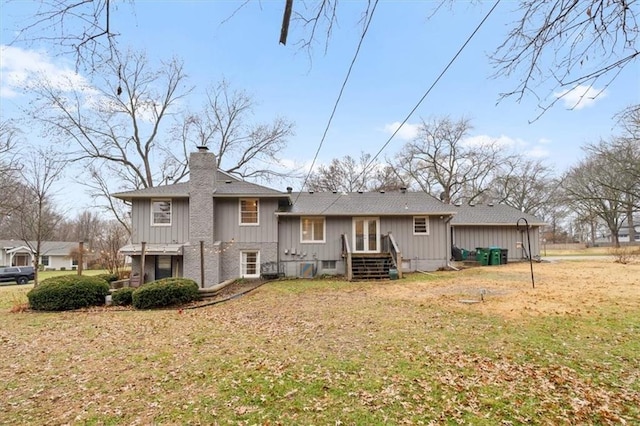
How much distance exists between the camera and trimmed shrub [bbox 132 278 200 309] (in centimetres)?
1023

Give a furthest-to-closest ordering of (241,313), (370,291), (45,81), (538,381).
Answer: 1. (45,81)
2. (370,291)
3. (241,313)
4. (538,381)

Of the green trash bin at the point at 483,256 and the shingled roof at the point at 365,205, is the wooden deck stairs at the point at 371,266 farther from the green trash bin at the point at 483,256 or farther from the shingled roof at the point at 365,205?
the green trash bin at the point at 483,256

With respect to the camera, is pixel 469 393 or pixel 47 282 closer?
pixel 469 393

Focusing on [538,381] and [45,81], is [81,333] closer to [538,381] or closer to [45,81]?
[538,381]

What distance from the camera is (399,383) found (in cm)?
426

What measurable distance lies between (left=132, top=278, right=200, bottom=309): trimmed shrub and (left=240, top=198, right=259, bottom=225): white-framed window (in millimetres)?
4858

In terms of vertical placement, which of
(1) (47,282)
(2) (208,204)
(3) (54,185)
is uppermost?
(3) (54,185)

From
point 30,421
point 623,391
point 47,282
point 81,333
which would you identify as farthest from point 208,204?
point 623,391

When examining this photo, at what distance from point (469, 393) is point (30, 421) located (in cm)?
507

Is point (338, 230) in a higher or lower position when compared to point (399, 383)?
higher

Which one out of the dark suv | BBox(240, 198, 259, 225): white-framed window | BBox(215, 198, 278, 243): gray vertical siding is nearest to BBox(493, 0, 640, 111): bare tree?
BBox(215, 198, 278, 243): gray vertical siding

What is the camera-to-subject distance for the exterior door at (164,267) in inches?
574

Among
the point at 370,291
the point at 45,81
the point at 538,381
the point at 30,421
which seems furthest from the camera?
the point at 45,81

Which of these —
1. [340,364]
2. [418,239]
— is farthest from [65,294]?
[418,239]
